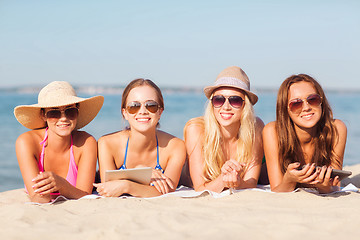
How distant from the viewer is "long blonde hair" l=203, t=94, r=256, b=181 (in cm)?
478

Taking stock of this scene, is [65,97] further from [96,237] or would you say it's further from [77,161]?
[96,237]

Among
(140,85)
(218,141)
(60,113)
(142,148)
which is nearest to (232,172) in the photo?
(218,141)

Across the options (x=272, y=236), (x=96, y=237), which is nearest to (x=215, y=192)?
(x=272, y=236)

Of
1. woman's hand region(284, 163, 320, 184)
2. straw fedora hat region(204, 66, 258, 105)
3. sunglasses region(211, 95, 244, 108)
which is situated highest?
straw fedora hat region(204, 66, 258, 105)

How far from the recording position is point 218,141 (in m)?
4.80

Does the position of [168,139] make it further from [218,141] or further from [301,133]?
[301,133]

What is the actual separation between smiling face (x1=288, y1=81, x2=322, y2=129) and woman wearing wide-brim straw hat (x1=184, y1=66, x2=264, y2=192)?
497 millimetres

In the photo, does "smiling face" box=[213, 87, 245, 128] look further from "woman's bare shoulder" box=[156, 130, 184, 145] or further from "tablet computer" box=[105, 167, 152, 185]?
"tablet computer" box=[105, 167, 152, 185]

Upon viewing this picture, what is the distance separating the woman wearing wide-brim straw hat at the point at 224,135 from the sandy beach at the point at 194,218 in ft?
1.41

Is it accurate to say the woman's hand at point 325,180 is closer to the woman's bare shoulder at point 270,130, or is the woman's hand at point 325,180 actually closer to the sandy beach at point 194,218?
the sandy beach at point 194,218

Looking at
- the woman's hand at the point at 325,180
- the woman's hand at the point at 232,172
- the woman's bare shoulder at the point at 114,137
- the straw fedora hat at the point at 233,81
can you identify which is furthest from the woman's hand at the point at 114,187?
the woman's hand at the point at 325,180

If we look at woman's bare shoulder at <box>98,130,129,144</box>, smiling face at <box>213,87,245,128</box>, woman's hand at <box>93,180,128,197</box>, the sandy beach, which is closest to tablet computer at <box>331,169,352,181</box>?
the sandy beach

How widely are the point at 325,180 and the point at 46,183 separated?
116 inches

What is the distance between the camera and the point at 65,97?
15.1 ft
